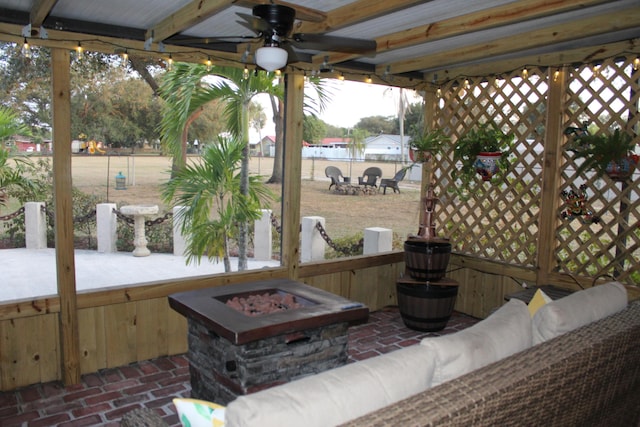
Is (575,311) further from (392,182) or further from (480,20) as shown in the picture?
(392,182)

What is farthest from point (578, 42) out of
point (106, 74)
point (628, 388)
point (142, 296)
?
point (106, 74)

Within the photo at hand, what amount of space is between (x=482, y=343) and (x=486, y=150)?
2.85 m

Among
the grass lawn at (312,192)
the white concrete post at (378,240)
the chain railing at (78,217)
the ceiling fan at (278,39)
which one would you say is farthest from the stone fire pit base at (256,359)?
the chain railing at (78,217)

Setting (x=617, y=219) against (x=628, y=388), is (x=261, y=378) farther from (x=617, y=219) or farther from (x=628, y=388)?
(x=617, y=219)

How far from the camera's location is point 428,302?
4.03 metres

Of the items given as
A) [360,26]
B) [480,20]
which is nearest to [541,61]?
[480,20]

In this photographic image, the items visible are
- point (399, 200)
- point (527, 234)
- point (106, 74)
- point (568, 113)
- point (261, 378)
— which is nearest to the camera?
point (261, 378)

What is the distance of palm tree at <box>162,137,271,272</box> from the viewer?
4.34 metres

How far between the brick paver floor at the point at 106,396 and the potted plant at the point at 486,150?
1.74m

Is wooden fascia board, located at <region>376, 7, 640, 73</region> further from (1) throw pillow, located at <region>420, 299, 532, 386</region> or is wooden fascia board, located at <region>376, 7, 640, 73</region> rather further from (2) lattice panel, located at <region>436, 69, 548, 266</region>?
(1) throw pillow, located at <region>420, 299, 532, 386</region>

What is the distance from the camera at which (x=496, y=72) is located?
14.0 feet

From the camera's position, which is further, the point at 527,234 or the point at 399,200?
the point at 399,200

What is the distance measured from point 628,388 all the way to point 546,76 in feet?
9.02

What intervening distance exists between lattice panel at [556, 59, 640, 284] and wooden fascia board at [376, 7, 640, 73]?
0.69 m
